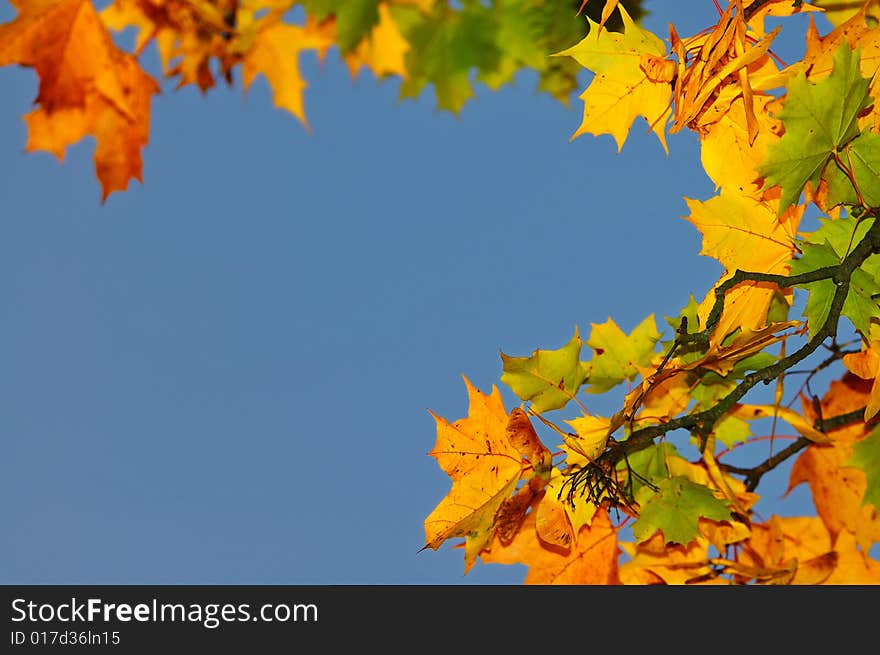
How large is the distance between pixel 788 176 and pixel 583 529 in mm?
560

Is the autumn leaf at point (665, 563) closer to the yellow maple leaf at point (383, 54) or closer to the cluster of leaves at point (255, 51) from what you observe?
the cluster of leaves at point (255, 51)

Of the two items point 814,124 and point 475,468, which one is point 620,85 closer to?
point 814,124

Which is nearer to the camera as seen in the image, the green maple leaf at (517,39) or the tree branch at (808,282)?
the tree branch at (808,282)

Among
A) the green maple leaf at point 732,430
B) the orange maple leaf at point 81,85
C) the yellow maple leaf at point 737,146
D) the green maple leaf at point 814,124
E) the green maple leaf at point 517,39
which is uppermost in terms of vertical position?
the green maple leaf at point 517,39

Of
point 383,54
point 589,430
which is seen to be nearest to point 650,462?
point 589,430

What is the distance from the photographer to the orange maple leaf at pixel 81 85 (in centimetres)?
161

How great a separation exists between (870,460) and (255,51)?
1.74 meters

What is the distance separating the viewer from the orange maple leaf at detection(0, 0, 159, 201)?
5.27 ft

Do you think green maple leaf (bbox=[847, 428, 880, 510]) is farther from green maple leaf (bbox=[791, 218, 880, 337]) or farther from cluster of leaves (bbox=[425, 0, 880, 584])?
green maple leaf (bbox=[791, 218, 880, 337])

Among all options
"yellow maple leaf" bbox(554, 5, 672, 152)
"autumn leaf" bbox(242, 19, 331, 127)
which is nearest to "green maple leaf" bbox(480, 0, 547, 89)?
"autumn leaf" bbox(242, 19, 331, 127)

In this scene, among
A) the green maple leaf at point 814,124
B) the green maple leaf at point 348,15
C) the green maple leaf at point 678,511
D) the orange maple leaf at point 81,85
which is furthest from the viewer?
the green maple leaf at point 348,15

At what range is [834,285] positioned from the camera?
2.78ft

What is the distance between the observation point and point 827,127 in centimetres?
81

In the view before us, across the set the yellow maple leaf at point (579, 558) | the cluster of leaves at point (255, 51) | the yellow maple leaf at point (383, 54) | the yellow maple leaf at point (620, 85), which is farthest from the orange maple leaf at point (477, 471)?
the yellow maple leaf at point (383, 54)
